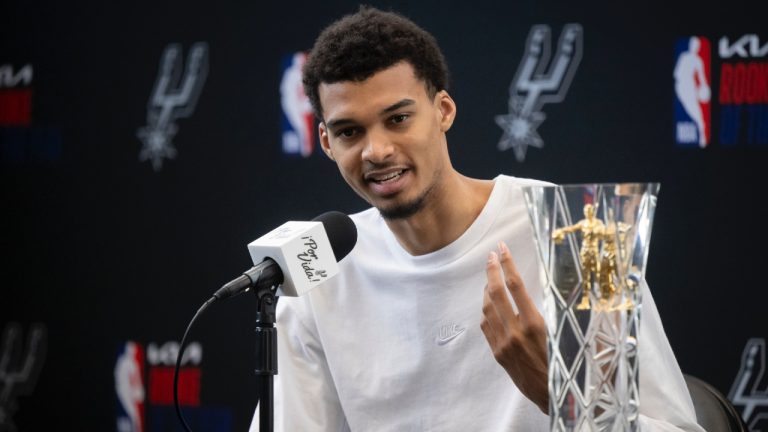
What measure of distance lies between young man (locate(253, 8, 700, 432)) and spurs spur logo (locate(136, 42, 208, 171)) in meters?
1.07

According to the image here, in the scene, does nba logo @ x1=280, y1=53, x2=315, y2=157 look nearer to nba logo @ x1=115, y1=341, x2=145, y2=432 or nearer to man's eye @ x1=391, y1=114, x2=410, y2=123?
nba logo @ x1=115, y1=341, x2=145, y2=432

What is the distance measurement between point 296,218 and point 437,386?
42.9 inches

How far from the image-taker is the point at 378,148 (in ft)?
5.37

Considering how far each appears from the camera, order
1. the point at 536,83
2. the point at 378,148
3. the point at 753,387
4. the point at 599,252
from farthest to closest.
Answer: the point at 536,83
the point at 753,387
the point at 378,148
the point at 599,252

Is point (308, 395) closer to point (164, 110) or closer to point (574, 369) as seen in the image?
point (574, 369)

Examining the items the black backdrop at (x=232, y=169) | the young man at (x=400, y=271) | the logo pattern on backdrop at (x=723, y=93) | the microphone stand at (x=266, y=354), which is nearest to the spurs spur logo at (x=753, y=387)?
the black backdrop at (x=232, y=169)

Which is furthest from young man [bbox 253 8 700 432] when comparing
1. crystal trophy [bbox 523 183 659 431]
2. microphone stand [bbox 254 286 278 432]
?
crystal trophy [bbox 523 183 659 431]

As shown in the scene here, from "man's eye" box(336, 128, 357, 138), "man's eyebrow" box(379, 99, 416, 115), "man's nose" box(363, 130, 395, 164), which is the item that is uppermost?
"man's eyebrow" box(379, 99, 416, 115)

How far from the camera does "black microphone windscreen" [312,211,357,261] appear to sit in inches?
Answer: 53.2

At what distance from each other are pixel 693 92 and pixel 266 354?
1533 mm

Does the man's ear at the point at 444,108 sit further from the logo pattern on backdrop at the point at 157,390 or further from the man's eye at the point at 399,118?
the logo pattern on backdrop at the point at 157,390

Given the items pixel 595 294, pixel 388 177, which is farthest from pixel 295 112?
pixel 595 294

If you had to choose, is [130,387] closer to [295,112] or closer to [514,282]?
[295,112]

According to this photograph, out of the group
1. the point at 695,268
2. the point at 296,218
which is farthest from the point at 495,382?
the point at 296,218
